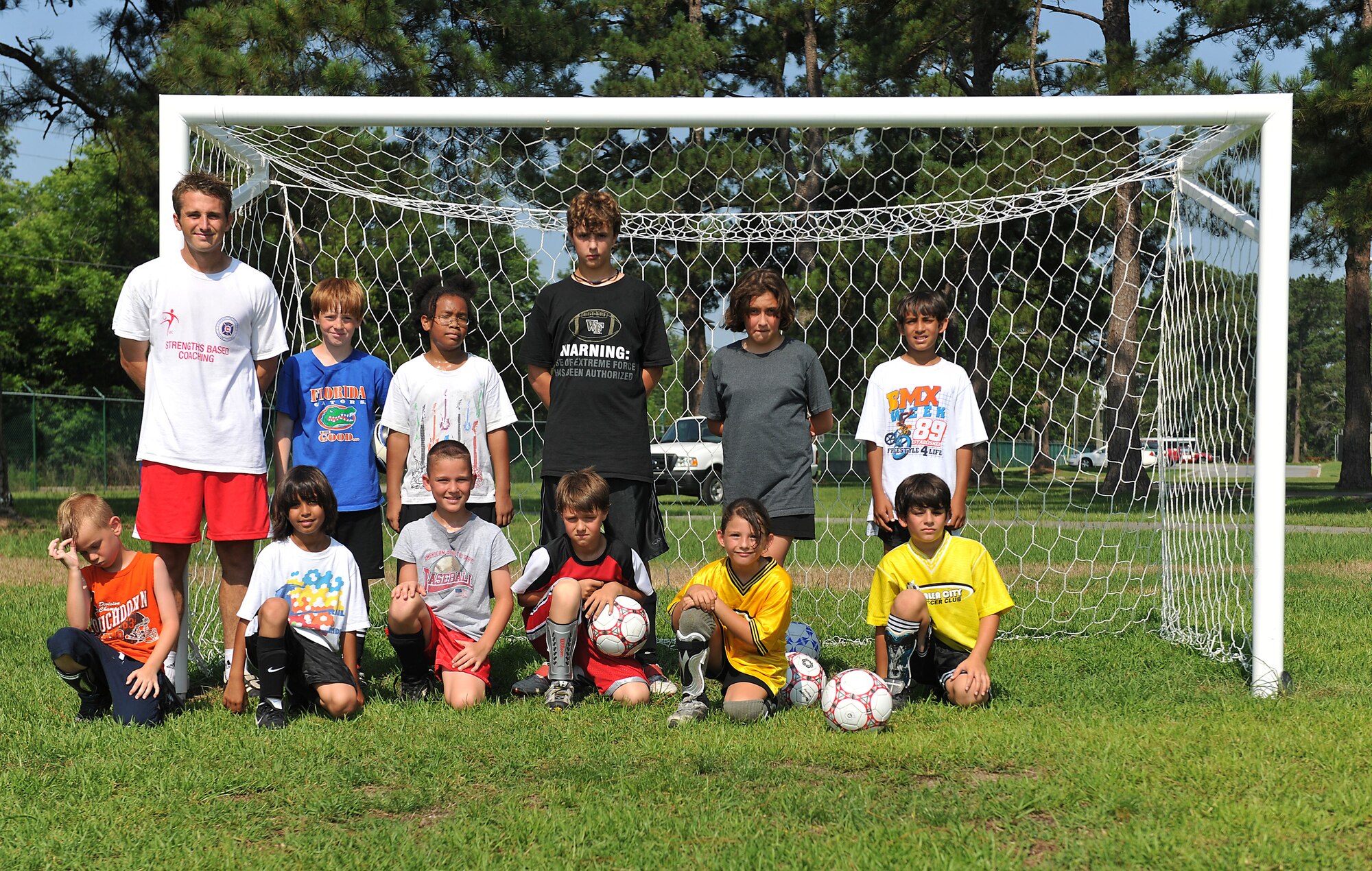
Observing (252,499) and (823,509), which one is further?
(823,509)

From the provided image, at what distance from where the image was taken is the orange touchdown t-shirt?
3.63 meters

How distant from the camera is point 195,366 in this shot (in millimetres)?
3744

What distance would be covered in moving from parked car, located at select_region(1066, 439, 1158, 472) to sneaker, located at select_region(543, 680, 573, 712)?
3.95 metres

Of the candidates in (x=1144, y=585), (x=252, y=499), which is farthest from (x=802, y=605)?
(x=252, y=499)

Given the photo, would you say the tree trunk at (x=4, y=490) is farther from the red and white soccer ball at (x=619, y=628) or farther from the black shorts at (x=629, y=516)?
the red and white soccer ball at (x=619, y=628)

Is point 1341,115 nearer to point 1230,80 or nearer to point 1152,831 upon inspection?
point 1230,80

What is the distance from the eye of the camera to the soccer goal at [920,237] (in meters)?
4.25

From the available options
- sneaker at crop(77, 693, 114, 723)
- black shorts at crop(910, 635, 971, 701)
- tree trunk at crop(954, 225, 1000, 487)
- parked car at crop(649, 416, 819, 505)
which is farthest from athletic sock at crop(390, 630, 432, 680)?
tree trunk at crop(954, 225, 1000, 487)

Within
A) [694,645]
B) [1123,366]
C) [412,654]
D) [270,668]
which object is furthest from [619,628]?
[1123,366]

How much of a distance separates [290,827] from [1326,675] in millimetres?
3686

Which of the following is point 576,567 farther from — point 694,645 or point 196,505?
point 196,505

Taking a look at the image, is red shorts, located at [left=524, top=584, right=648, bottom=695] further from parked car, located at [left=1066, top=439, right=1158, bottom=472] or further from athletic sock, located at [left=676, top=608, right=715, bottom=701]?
parked car, located at [left=1066, top=439, right=1158, bottom=472]

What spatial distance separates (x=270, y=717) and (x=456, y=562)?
0.82 meters

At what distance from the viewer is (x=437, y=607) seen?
13.1 feet
